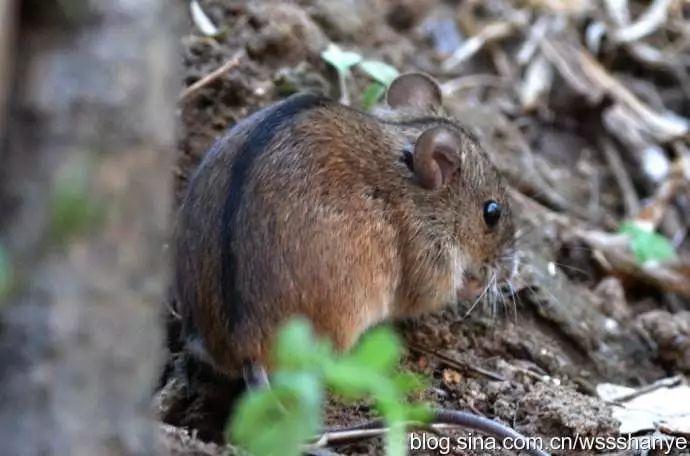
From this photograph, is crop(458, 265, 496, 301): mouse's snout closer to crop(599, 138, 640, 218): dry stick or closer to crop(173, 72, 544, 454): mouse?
crop(173, 72, 544, 454): mouse

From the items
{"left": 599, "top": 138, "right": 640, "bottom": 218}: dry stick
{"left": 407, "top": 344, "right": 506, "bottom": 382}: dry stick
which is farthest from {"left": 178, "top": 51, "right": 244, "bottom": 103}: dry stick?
{"left": 599, "top": 138, "right": 640, "bottom": 218}: dry stick

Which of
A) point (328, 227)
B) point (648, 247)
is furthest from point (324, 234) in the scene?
point (648, 247)

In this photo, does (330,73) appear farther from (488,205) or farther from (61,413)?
(61,413)

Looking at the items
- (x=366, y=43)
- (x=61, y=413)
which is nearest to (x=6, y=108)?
(x=61, y=413)

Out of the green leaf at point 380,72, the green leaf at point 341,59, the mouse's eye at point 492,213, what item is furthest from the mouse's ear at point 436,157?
the green leaf at point 341,59

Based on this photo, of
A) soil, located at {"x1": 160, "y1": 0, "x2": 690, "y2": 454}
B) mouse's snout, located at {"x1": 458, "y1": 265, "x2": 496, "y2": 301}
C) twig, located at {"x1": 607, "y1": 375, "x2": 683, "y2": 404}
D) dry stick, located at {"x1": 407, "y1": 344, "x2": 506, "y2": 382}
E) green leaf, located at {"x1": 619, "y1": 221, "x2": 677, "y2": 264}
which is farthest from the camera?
green leaf, located at {"x1": 619, "y1": 221, "x2": 677, "y2": 264}

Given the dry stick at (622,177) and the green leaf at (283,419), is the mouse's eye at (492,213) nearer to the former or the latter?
the dry stick at (622,177)

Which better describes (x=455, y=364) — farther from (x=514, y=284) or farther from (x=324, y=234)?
(x=324, y=234)
